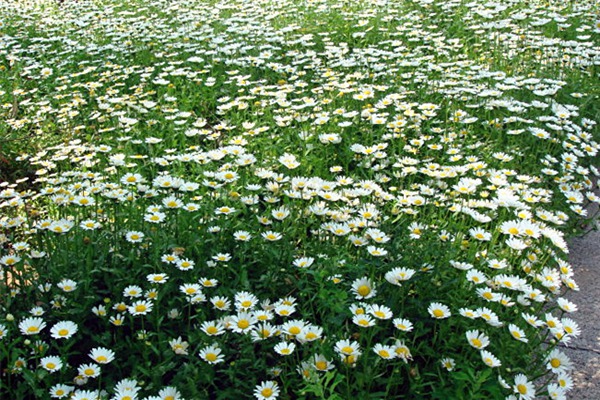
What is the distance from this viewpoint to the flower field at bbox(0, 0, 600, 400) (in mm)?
2312

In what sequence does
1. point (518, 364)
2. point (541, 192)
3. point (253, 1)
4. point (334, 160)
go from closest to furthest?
point (518, 364) < point (541, 192) < point (334, 160) < point (253, 1)

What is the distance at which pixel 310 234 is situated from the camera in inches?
134

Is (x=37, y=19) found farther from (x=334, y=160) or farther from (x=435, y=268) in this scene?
(x=435, y=268)

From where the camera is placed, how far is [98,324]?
2.62m

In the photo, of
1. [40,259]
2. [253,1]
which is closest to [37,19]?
[253,1]

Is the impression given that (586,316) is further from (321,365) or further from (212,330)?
(212,330)

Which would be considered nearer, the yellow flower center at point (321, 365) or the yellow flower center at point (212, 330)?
the yellow flower center at point (321, 365)

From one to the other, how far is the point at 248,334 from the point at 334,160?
200cm

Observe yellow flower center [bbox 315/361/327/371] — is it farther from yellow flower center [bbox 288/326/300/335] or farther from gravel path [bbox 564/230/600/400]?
gravel path [bbox 564/230/600/400]

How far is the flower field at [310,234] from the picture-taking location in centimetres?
231

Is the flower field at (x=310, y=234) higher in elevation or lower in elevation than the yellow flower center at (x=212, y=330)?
lower

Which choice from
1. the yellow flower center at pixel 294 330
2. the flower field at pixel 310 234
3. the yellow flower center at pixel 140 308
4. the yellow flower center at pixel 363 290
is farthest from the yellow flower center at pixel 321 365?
the yellow flower center at pixel 140 308

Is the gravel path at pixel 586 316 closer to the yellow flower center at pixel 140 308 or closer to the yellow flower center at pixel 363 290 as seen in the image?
the yellow flower center at pixel 363 290

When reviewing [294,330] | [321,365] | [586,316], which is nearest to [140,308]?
[294,330]
